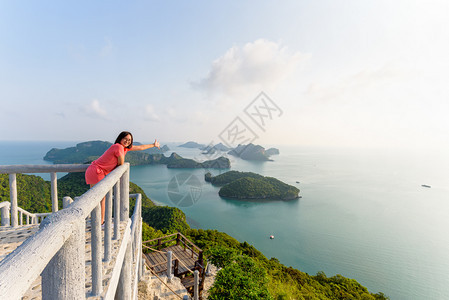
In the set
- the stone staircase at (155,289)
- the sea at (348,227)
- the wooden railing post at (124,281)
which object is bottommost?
the sea at (348,227)

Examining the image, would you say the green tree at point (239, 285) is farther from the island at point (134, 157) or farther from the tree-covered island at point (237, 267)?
the island at point (134, 157)

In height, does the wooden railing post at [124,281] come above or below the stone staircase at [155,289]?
above

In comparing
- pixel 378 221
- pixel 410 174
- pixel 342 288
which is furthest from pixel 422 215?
pixel 410 174

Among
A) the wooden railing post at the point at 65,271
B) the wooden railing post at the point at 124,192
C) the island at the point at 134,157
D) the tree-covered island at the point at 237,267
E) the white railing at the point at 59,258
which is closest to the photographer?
the white railing at the point at 59,258

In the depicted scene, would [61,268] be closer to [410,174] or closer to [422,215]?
[422,215]

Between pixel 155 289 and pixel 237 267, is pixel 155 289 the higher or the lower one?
the lower one

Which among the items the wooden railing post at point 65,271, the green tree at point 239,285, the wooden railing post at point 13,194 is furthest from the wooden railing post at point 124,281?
the green tree at point 239,285

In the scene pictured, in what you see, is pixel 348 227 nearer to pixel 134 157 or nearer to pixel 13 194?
pixel 13 194

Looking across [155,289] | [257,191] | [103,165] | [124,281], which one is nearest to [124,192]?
[103,165]

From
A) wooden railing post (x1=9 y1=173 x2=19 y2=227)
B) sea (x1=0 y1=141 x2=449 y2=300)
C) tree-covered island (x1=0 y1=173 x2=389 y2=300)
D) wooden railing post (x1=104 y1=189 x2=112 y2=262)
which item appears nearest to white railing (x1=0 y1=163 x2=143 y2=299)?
wooden railing post (x1=104 y1=189 x2=112 y2=262)
